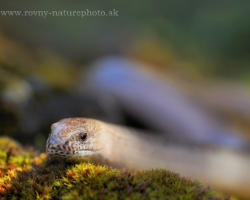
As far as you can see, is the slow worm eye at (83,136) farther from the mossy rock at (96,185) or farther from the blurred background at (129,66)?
the blurred background at (129,66)

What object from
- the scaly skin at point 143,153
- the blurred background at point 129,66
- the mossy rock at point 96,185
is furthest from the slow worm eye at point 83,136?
the blurred background at point 129,66

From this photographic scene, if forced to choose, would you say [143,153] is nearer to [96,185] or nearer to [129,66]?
[96,185]

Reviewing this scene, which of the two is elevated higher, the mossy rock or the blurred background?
the blurred background

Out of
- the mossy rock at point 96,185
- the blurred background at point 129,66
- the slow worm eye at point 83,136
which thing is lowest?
the mossy rock at point 96,185

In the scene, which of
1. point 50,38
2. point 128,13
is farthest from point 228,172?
point 128,13

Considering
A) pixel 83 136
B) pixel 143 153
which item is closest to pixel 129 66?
pixel 143 153

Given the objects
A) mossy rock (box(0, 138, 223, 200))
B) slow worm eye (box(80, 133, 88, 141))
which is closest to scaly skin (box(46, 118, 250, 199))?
slow worm eye (box(80, 133, 88, 141))

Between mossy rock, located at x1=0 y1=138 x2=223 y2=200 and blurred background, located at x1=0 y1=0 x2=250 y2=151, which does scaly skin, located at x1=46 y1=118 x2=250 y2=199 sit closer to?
mossy rock, located at x1=0 y1=138 x2=223 y2=200

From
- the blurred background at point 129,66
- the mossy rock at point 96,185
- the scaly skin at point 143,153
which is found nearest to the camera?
the mossy rock at point 96,185
